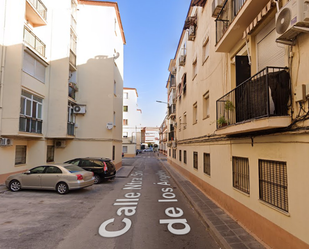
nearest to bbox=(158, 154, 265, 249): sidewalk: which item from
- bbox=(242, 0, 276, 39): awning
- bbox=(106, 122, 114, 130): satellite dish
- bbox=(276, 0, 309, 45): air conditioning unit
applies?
bbox=(276, 0, 309, 45): air conditioning unit

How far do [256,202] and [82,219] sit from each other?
488cm

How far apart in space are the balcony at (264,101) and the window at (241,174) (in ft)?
3.68

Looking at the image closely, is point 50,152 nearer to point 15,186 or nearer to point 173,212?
point 15,186

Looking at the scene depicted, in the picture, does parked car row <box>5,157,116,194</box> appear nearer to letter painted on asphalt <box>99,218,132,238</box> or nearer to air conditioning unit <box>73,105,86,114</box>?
letter painted on asphalt <box>99,218,132,238</box>

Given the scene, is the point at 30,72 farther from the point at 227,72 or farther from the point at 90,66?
the point at 227,72

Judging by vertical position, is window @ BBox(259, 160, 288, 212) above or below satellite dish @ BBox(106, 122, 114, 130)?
below

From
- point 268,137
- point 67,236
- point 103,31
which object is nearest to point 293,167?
point 268,137

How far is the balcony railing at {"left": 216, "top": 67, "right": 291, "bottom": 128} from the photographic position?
13.1 ft

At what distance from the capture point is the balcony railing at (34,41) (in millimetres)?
12281

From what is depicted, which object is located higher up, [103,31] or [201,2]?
[103,31]

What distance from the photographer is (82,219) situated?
6.25 m

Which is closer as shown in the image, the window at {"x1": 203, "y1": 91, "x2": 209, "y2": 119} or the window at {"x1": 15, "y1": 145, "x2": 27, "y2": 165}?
the window at {"x1": 203, "y1": 91, "x2": 209, "y2": 119}

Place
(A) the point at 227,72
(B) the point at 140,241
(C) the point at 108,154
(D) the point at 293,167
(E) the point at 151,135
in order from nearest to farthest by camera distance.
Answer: (D) the point at 293,167
(B) the point at 140,241
(A) the point at 227,72
(C) the point at 108,154
(E) the point at 151,135

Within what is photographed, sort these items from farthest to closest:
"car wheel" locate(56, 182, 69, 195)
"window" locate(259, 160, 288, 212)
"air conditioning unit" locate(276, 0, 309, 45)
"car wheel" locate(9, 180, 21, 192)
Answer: "car wheel" locate(9, 180, 21, 192) → "car wheel" locate(56, 182, 69, 195) → "window" locate(259, 160, 288, 212) → "air conditioning unit" locate(276, 0, 309, 45)
